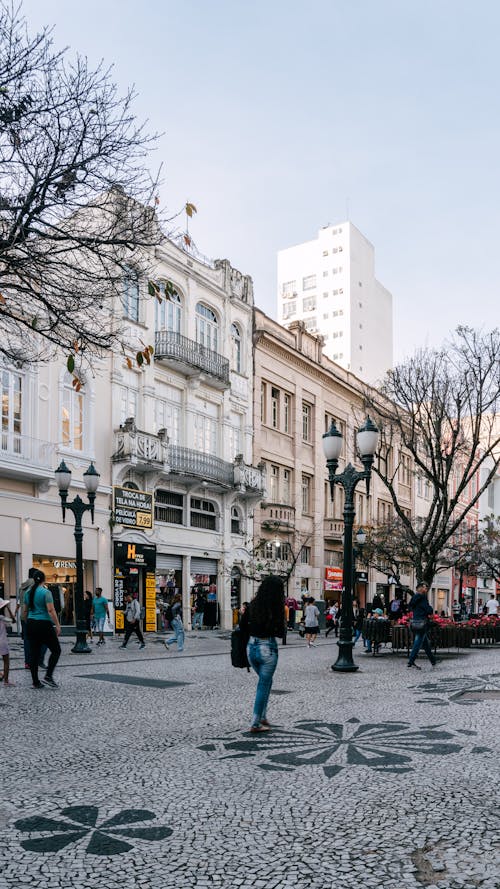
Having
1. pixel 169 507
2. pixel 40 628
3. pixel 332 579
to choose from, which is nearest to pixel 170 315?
pixel 169 507

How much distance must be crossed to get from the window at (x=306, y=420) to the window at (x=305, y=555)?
5671 millimetres

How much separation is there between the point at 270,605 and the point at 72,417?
A: 21.0 m

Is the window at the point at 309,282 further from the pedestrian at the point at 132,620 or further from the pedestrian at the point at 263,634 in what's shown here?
the pedestrian at the point at 263,634

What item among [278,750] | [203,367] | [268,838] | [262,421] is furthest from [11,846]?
[262,421]

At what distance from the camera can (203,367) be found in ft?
113

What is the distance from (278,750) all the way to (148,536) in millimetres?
24048

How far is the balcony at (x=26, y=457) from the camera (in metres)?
25.0


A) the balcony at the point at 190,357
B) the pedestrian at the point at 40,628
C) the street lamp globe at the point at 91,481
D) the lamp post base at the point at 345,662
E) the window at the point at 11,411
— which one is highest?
the balcony at the point at 190,357

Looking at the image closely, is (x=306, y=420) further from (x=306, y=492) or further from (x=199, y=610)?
(x=199, y=610)

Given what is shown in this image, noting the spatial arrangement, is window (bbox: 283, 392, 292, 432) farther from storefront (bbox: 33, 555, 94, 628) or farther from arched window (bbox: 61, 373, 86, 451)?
storefront (bbox: 33, 555, 94, 628)

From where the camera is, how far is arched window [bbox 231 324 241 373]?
38219 millimetres

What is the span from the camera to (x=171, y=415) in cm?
3394

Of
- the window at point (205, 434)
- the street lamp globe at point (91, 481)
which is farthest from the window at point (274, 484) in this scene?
the street lamp globe at point (91, 481)

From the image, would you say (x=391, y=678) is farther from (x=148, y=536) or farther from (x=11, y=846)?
(x=148, y=536)
